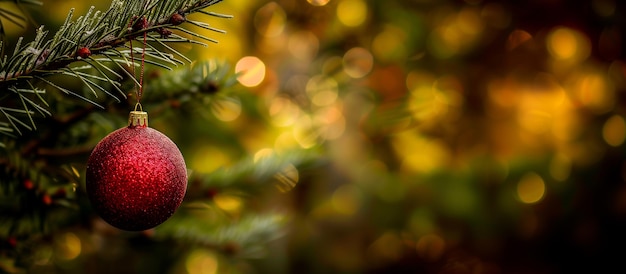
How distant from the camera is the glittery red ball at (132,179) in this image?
0.35 metres

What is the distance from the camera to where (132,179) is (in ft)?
1.16

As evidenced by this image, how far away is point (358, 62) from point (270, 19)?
0.80 feet

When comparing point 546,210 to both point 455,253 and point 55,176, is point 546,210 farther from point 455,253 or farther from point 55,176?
point 55,176

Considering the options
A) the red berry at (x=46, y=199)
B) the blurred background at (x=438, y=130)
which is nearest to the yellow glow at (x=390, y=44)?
the blurred background at (x=438, y=130)

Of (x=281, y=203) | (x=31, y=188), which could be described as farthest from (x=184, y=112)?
(x=281, y=203)

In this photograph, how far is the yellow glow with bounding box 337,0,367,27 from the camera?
151 centimetres

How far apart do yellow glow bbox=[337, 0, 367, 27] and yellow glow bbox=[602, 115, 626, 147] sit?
67 cm

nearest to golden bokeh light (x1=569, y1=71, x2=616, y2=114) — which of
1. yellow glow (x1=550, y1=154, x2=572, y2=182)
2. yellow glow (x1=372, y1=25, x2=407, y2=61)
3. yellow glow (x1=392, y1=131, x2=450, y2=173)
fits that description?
yellow glow (x1=550, y1=154, x2=572, y2=182)

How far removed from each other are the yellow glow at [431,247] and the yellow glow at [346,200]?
21 cm

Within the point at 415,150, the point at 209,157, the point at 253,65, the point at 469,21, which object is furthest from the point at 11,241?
the point at 469,21

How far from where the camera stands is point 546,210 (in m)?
1.55

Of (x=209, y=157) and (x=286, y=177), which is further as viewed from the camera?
(x=209, y=157)

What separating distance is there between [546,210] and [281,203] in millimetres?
678

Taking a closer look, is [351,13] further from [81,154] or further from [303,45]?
[81,154]
